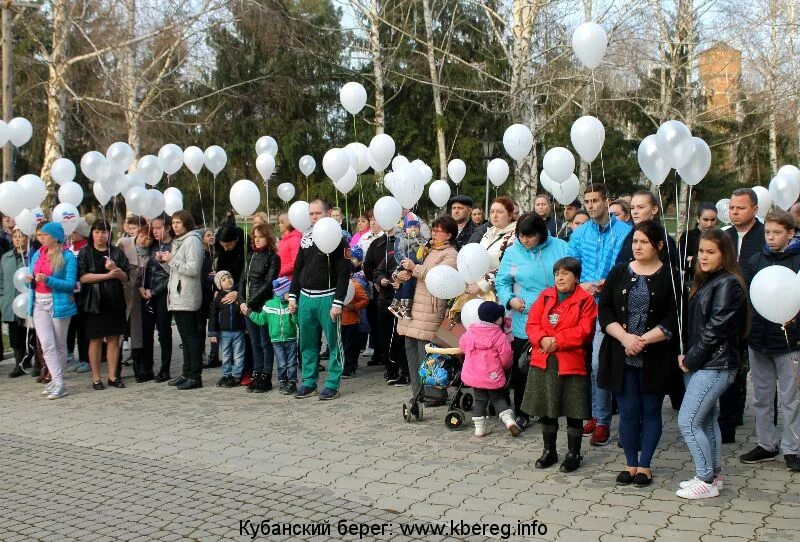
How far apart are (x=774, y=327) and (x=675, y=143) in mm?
1442

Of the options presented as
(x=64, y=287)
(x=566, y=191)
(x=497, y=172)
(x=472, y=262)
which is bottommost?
(x=64, y=287)

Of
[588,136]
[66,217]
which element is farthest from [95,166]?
[588,136]

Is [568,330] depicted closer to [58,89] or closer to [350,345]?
[350,345]

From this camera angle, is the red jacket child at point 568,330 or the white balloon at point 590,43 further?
the white balloon at point 590,43

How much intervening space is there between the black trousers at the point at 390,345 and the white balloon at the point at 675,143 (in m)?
3.97

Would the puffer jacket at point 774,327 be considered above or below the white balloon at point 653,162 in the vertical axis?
below

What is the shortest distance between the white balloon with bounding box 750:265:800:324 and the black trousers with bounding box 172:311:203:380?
5.95 metres

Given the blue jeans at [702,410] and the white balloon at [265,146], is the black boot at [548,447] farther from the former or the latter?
the white balloon at [265,146]

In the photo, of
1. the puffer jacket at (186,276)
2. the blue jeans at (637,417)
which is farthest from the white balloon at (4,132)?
the blue jeans at (637,417)

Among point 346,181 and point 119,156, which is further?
point 119,156

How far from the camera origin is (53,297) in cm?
873

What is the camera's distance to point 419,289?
755 cm

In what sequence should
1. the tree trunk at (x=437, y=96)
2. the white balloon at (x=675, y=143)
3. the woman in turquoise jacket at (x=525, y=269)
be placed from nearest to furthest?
the white balloon at (x=675, y=143) < the woman in turquoise jacket at (x=525, y=269) < the tree trunk at (x=437, y=96)

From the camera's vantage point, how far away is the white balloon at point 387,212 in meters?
8.28
